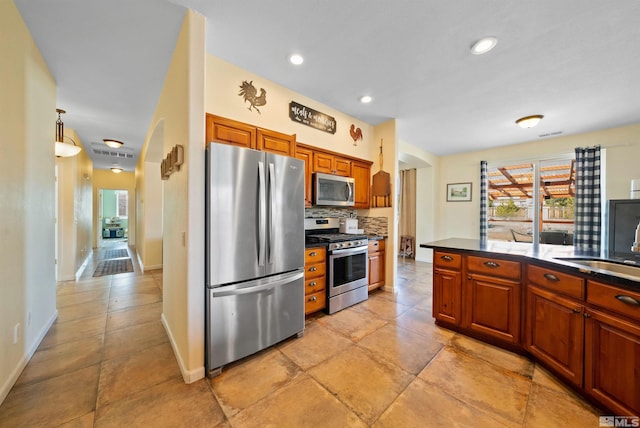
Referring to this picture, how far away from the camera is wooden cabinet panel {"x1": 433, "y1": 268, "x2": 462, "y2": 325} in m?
2.51

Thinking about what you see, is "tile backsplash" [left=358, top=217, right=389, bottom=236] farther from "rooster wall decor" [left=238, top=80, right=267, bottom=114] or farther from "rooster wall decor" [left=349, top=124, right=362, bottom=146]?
"rooster wall decor" [left=238, top=80, right=267, bottom=114]

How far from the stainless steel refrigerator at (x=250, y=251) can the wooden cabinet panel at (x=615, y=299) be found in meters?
2.18

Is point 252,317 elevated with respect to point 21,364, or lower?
elevated

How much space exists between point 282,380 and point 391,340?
1154mm

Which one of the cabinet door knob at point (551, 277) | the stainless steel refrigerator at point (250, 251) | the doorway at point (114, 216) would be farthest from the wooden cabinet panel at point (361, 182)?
the doorway at point (114, 216)

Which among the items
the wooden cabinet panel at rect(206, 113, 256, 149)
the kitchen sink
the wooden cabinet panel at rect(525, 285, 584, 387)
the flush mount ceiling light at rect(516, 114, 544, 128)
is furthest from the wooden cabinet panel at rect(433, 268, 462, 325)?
the flush mount ceiling light at rect(516, 114, 544, 128)

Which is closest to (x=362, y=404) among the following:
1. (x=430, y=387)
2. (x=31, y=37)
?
(x=430, y=387)

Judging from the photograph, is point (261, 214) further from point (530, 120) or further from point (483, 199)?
point (483, 199)

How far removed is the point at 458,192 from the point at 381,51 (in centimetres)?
471

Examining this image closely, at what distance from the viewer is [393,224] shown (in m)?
3.85

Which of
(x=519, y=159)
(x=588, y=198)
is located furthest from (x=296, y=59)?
(x=588, y=198)

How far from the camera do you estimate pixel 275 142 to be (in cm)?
272

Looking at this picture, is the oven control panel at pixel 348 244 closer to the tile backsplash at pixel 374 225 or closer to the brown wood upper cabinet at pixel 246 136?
the tile backsplash at pixel 374 225

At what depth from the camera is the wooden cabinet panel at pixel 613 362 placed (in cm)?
135
